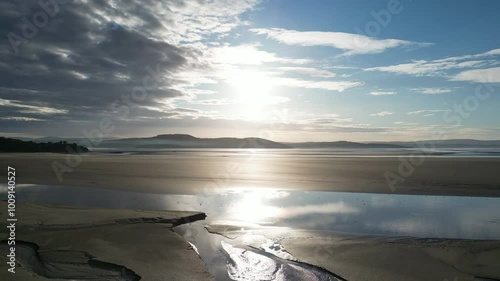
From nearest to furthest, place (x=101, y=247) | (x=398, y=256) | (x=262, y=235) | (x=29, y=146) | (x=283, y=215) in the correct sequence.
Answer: (x=398, y=256) → (x=101, y=247) → (x=262, y=235) → (x=283, y=215) → (x=29, y=146)

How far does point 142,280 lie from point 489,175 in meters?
28.0

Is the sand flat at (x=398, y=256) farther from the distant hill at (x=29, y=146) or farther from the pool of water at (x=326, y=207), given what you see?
the distant hill at (x=29, y=146)

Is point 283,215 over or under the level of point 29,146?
under

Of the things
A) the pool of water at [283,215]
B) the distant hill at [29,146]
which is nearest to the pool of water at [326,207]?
the pool of water at [283,215]

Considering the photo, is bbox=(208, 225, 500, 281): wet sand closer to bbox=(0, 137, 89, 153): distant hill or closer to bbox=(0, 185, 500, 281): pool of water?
bbox=(0, 185, 500, 281): pool of water

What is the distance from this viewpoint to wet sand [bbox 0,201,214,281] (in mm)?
6996

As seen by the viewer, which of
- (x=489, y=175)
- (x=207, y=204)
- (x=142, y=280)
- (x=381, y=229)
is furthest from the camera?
(x=489, y=175)

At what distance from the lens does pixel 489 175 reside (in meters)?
26.3

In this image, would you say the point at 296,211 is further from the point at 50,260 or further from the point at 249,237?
the point at 50,260

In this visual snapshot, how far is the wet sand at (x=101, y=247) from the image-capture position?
700 cm

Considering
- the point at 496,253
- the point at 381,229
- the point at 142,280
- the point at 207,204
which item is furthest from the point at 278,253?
the point at 207,204

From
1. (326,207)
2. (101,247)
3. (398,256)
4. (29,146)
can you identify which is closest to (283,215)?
(326,207)

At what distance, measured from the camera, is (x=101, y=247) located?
8.52 m

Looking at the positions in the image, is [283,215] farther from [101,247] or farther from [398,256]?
[101,247]
